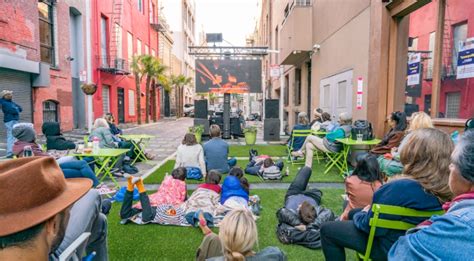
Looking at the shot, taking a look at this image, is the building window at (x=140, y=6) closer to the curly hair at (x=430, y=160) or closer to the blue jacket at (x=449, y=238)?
the curly hair at (x=430, y=160)

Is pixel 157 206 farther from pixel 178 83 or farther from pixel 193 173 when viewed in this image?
pixel 178 83

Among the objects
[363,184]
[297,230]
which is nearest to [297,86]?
[297,230]

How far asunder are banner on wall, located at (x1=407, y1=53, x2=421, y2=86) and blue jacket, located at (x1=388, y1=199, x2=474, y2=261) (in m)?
5.68

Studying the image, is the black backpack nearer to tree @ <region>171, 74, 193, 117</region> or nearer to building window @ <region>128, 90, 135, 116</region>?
building window @ <region>128, 90, 135, 116</region>

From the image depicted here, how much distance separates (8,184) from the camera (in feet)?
3.50

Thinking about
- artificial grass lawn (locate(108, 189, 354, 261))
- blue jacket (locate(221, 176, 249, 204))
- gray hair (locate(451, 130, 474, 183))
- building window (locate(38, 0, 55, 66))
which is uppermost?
building window (locate(38, 0, 55, 66))

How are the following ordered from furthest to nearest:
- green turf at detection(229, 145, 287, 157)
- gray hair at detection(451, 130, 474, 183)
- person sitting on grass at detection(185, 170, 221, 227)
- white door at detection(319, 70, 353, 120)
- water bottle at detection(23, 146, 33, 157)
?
1. green turf at detection(229, 145, 287, 157)
2. white door at detection(319, 70, 353, 120)
3. water bottle at detection(23, 146, 33, 157)
4. person sitting on grass at detection(185, 170, 221, 227)
5. gray hair at detection(451, 130, 474, 183)

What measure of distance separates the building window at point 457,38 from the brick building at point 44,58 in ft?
39.0

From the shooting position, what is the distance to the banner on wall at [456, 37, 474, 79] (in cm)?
462

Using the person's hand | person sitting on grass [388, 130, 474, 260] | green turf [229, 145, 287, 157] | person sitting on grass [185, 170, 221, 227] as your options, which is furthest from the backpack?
person sitting on grass [388, 130, 474, 260]

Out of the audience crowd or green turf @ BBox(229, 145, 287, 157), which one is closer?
the audience crowd

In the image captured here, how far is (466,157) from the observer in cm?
129

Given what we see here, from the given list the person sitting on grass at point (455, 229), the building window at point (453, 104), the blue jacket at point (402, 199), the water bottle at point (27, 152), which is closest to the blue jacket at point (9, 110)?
the water bottle at point (27, 152)

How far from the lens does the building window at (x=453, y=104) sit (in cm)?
494
